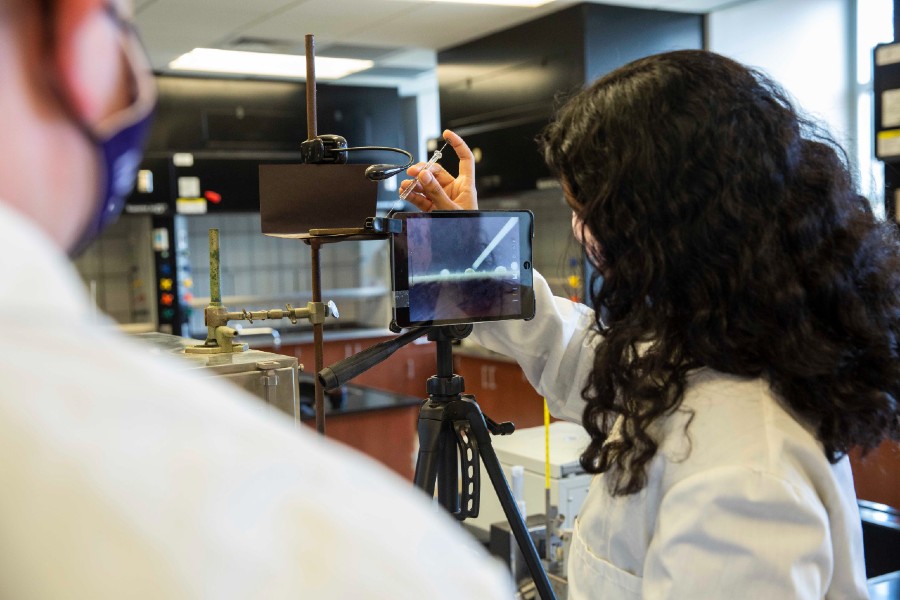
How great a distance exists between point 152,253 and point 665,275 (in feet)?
16.5

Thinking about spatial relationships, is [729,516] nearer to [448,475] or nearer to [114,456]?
[448,475]

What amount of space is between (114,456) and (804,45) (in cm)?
492

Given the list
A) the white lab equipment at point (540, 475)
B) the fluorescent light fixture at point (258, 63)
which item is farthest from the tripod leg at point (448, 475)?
the fluorescent light fixture at point (258, 63)

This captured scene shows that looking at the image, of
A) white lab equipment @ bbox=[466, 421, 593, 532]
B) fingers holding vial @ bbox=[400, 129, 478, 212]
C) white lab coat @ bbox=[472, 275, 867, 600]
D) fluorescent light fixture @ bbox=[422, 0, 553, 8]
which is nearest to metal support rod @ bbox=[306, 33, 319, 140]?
fingers holding vial @ bbox=[400, 129, 478, 212]

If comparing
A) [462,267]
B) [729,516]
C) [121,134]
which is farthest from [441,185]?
[121,134]


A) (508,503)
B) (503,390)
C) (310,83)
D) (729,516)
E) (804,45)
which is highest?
(804,45)

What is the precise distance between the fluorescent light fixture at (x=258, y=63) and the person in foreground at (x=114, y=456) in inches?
198

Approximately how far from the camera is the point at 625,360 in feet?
3.29

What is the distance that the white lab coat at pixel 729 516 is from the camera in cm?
84

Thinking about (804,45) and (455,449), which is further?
(804,45)

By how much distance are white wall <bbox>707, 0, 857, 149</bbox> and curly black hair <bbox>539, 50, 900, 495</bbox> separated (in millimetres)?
3870

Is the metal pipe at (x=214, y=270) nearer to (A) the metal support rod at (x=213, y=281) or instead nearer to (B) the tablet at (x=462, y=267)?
(A) the metal support rod at (x=213, y=281)

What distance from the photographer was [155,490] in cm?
25

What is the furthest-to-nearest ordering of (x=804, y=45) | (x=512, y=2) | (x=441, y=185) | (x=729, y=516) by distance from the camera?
(x=804, y=45) → (x=512, y=2) → (x=441, y=185) → (x=729, y=516)
